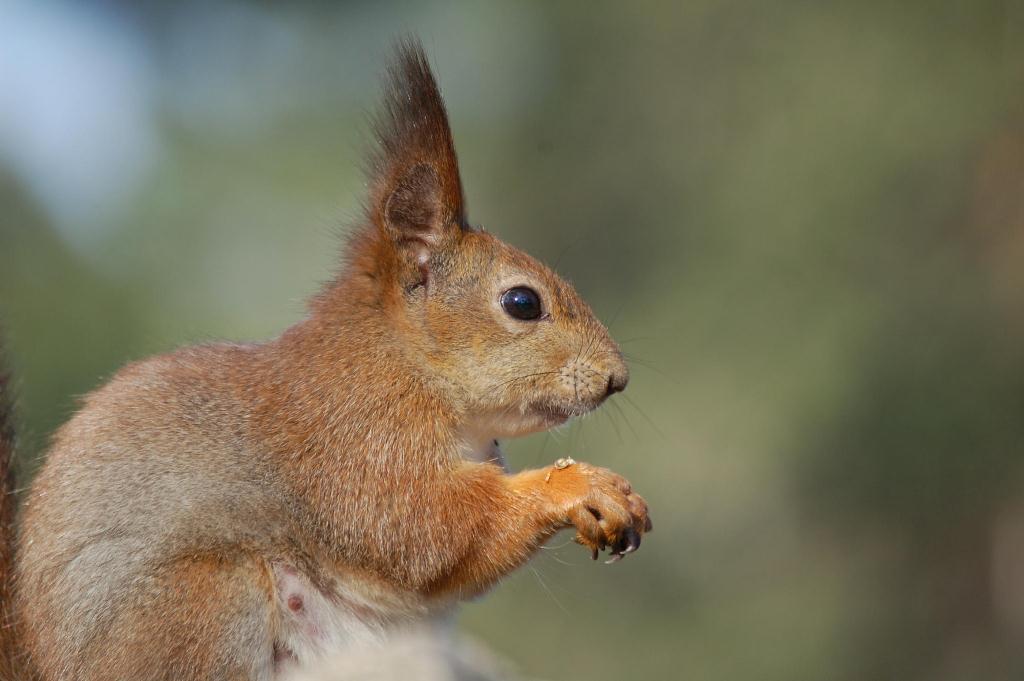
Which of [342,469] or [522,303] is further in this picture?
[522,303]

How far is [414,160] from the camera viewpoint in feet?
9.70

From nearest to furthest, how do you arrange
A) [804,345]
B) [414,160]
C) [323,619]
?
[323,619] → [414,160] → [804,345]

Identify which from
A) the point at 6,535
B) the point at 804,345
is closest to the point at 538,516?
the point at 6,535

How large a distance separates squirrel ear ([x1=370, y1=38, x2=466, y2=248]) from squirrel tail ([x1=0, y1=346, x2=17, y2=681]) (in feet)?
3.38

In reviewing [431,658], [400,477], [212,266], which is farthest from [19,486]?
[212,266]

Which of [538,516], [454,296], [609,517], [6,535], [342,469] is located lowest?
[6,535]

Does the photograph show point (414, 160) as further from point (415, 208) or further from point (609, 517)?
point (609, 517)

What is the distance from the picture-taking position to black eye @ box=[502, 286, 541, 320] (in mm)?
2893

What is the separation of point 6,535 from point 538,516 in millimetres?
1185

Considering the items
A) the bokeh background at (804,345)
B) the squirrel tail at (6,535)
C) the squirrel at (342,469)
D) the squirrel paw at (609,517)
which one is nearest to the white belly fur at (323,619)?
the squirrel at (342,469)

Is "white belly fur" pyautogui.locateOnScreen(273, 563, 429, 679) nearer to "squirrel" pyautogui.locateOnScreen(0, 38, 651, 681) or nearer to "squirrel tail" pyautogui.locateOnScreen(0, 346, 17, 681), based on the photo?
"squirrel" pyautogui.locateOnScreen(0, 38, 651, 681)

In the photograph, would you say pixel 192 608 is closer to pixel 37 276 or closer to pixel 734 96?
pixel 734 96

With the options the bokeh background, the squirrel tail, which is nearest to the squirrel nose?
the squirrel tail

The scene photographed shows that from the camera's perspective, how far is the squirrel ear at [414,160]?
2.93 meters
